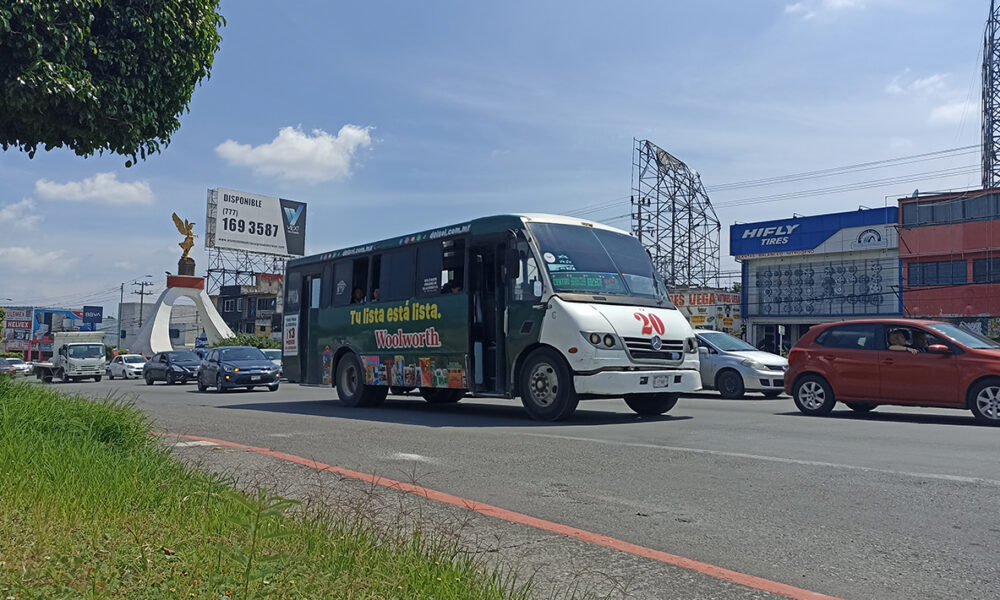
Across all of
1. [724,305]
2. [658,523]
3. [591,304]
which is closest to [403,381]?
[591,304]

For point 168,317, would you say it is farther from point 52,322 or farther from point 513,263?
point 52,322

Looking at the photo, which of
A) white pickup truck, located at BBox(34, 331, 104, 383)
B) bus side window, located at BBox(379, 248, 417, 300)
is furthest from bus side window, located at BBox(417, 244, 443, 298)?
white pickup truck, located at BBox(34, 331, 104, 383)

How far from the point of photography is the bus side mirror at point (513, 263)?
39.8 ft

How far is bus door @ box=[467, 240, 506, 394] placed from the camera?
12703mm

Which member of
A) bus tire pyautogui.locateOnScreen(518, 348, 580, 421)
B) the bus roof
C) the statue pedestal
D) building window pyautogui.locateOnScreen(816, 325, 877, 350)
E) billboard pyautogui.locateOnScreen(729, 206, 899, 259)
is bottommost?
bus tire pyautogui.locateOnScreen(518, 348, 580, 421)

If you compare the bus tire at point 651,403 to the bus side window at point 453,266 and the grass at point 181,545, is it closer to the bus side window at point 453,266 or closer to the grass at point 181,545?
the bus side window at point 453,266

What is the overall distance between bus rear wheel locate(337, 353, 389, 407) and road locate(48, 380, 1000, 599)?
8.68ft

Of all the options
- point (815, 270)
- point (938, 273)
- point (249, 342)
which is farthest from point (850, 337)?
point (249, 342)

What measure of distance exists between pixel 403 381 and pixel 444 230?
2734mm

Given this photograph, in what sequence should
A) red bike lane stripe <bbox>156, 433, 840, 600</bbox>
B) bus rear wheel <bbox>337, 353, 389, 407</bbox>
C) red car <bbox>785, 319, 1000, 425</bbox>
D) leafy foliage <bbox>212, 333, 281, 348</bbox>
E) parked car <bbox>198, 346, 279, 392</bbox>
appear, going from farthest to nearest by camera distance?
leafy foliage <bbox>212, 333, 281, 348</bbox> < parked car <bbox>198, 346, 279, 392</bbox> < bus rear wheel <bbox>337, 353, 389, 407</bbox> < red car <bbox>785, 319, 1000, 425</bbox> < red bike lane stripe <bbox>156, 433, 840, 600</bbox>

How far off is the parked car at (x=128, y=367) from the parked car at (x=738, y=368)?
3076 centimetres

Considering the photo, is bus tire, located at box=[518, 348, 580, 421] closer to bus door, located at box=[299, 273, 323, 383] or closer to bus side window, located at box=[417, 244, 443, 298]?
bus side window, located at box=[417, 244, 443, 298]

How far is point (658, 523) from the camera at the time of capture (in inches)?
218

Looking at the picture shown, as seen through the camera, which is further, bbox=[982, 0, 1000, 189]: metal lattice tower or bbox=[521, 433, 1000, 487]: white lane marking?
bbox=[982, 0, 1000, 189]: metal lattice tower
